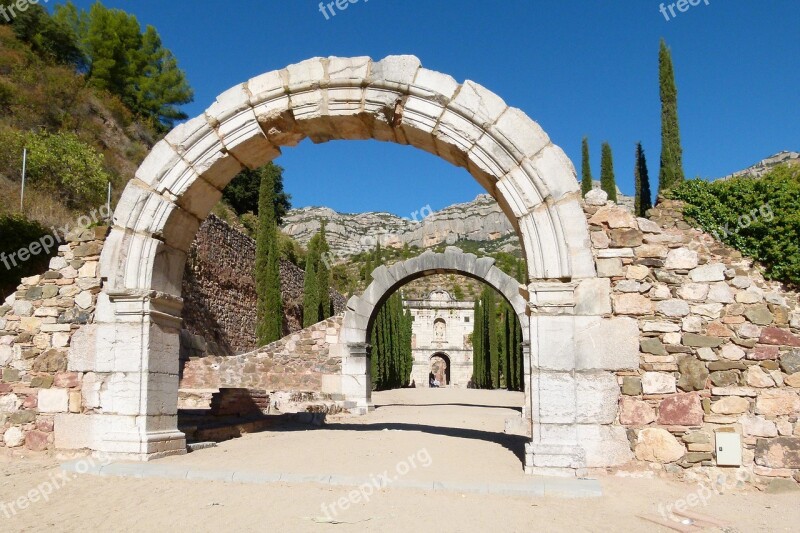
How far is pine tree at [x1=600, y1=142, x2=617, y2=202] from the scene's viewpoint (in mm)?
27719

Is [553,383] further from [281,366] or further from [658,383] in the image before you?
[281,366]

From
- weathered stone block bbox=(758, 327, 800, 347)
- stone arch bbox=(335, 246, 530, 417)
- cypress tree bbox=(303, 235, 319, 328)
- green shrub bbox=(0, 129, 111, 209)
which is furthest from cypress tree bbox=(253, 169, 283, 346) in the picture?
weathered stone block bbox=(758, 327, 800, 347)

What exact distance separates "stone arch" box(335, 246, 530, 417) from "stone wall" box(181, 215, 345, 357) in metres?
4.55

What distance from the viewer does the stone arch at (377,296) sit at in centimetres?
1508

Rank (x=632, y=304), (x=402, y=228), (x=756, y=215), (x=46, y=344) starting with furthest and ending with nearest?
(x=402, y=228)
(x=46, y=344)
(x=756, y=215)
(x=632, y=304)

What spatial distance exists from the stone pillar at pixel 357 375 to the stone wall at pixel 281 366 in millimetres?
336

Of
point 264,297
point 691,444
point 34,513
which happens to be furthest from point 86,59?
point 691,444

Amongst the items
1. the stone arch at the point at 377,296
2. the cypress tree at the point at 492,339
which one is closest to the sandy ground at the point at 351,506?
the stone arch at the point at 377,296

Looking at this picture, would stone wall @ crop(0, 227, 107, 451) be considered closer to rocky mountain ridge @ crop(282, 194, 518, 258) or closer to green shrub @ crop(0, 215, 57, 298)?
green shrub @ crop(0, 215, 57, 298)

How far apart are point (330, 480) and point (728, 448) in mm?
3492

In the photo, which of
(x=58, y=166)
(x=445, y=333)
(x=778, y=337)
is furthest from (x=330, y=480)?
(x=445, y=333)

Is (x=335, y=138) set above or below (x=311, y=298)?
above

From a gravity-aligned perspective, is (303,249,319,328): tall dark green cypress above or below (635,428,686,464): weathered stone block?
above

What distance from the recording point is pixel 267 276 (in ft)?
74.7
